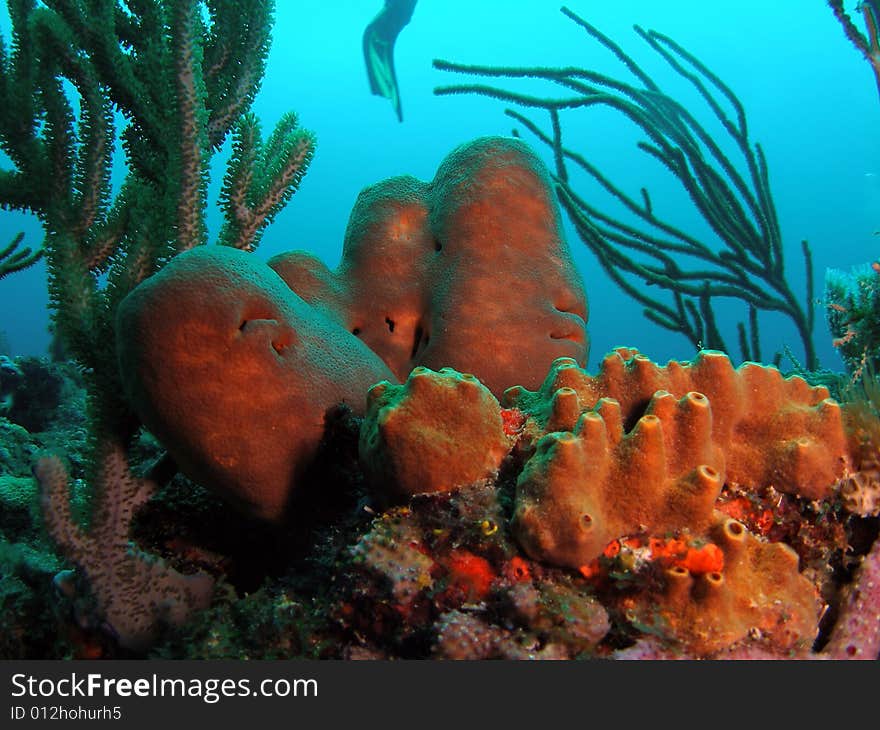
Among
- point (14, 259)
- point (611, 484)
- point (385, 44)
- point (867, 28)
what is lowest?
point (611, 484)

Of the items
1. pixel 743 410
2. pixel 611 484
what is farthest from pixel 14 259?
pixel 743 410

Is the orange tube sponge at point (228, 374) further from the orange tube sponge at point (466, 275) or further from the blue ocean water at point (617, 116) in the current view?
the blue ocean water at point (617, 116)

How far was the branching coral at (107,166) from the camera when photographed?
2.44 m

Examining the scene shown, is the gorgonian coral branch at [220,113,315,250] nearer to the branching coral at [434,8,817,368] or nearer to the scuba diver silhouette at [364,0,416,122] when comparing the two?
the branching coral at [434,8,817,368]

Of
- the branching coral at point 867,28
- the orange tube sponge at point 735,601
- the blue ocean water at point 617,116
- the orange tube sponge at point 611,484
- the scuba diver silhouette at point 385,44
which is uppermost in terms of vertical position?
the blue ocean water at point 617,116

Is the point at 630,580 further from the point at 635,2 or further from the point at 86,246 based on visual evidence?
the point at 635,2

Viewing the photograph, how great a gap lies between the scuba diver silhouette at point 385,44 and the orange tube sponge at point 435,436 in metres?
14.9

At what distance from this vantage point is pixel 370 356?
258cm

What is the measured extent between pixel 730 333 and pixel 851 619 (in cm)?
7013

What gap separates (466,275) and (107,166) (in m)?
1.90

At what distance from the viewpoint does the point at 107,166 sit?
2.75 metres

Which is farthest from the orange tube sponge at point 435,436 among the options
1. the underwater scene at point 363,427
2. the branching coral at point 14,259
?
the branching coral at point 14,259

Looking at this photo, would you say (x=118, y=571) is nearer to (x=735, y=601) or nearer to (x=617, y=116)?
(x=735, y=601)

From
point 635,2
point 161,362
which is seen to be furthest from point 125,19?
point 635,2
